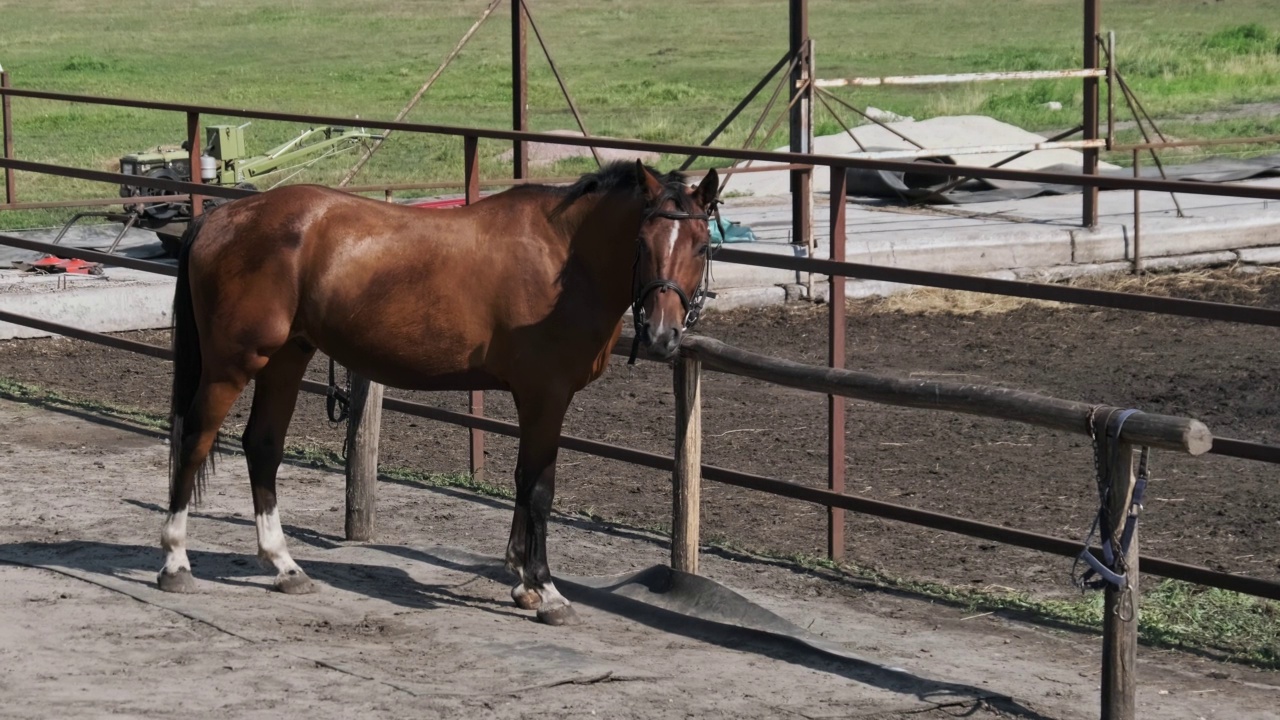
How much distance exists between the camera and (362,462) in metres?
6.68

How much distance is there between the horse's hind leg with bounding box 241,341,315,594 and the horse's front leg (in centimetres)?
81

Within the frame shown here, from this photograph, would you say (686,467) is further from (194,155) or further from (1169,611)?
(194,155)

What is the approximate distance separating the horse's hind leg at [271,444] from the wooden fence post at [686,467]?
4.19ft

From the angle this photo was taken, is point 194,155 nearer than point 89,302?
Yes

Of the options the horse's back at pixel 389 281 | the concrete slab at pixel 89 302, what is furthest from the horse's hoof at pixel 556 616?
the concrete slab at pixel 89 302

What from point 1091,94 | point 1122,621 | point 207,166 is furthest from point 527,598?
point 207,166

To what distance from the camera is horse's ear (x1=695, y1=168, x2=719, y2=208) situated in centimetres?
510

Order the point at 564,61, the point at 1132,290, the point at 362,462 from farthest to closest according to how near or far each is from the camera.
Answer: the point at 564,61, the point at 1132,290, the point at 362,462

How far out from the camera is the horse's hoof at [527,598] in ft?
18.5

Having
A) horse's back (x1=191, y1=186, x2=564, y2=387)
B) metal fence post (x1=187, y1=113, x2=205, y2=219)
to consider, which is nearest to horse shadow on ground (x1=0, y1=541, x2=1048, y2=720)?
horse's back (x1=191, y1=186, x2=564, y2=387)

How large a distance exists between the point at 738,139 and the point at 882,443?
14621 millimetres

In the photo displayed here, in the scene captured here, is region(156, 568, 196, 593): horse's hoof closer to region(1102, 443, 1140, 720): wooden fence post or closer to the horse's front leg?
the horse's front leg

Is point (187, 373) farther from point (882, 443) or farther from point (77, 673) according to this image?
point (882, 443)

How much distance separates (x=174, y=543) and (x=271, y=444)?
0.47 meters
